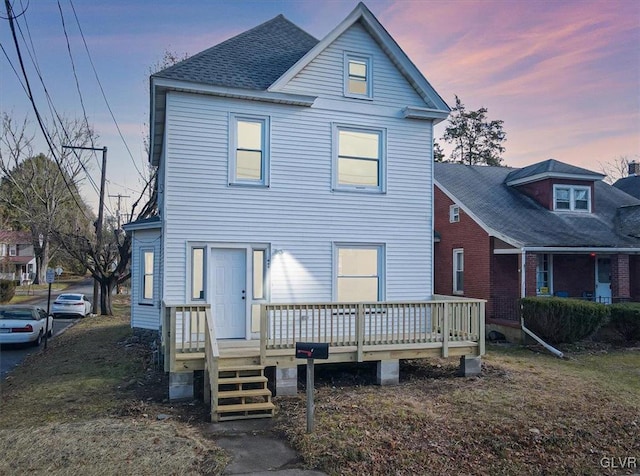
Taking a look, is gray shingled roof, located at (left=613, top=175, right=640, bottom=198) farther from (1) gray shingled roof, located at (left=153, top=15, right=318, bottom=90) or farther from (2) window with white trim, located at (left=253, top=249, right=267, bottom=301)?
(2) window with white trim, located at (left=253, top=249, right=267, bottom=301)

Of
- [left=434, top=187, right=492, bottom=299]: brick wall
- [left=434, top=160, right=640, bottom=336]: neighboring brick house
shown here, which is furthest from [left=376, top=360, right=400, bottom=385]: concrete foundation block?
[left=434, top=187, right=492, bottom=299]: brick wall

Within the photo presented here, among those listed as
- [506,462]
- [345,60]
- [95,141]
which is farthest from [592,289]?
[95,141]

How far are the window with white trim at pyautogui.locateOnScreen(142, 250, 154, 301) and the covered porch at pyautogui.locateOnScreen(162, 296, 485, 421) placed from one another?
4.77 m

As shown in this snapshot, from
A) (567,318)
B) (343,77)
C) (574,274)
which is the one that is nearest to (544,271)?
(574,274)

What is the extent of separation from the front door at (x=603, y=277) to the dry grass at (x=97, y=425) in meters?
17.5

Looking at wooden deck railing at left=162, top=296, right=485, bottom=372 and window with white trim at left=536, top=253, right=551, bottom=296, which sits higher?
window with white trim at left=536, top=253, right=551, bottom=296

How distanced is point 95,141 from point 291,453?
29.1m

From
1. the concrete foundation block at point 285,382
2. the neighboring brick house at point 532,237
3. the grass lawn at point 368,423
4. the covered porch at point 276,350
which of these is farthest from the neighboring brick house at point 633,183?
the concrete foundation block at point 285,382

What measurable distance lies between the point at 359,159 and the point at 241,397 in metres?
6.44

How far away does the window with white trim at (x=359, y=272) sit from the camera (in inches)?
443

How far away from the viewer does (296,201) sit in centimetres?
1088

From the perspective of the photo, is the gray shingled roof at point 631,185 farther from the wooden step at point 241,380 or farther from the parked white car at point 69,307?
the parked white car at point 69,307

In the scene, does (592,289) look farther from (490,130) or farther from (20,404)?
(490,130)

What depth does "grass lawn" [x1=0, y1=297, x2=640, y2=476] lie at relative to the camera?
5617mm
